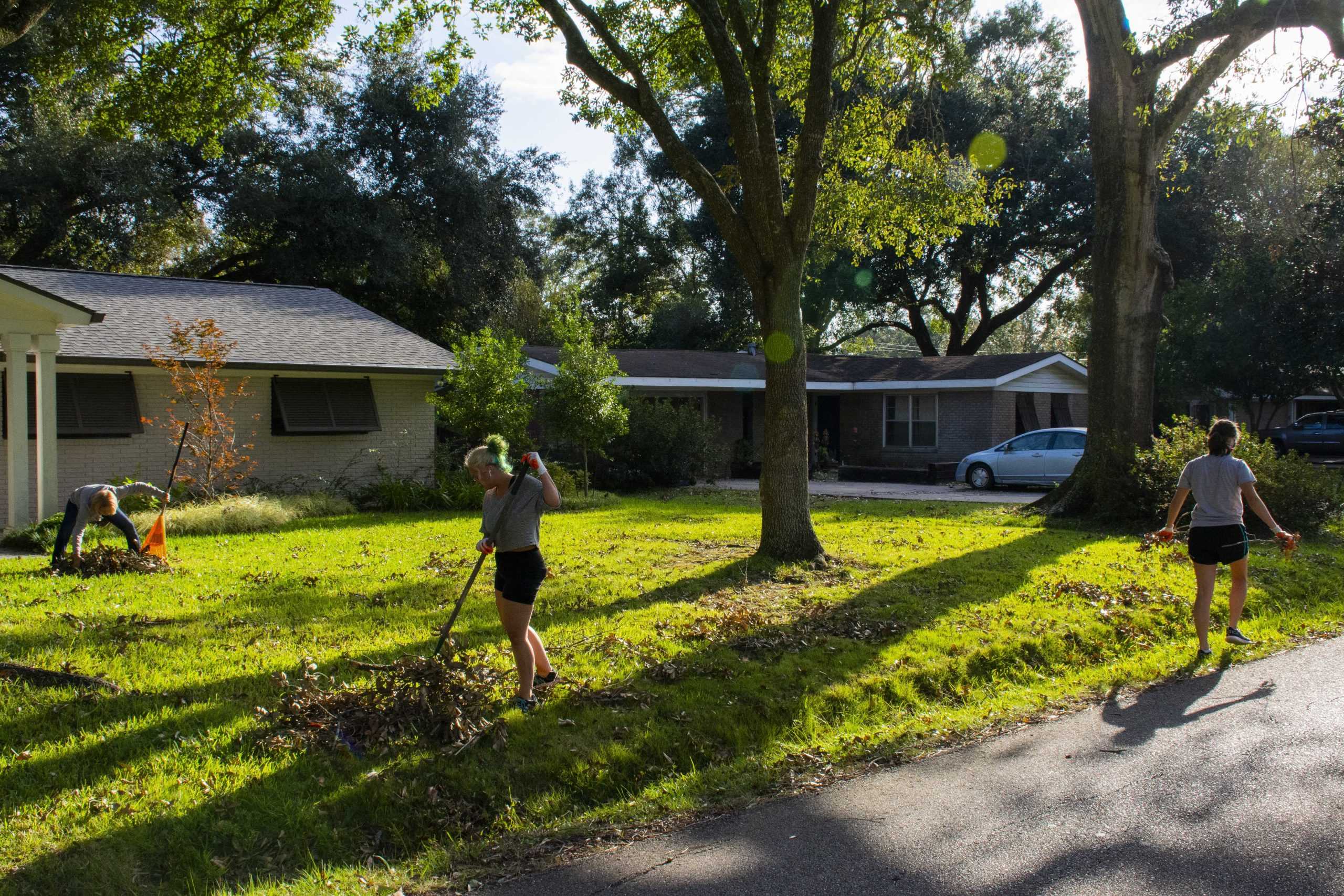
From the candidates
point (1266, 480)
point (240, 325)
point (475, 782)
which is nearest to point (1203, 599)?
point (475, 782)

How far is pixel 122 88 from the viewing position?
11.1 meters

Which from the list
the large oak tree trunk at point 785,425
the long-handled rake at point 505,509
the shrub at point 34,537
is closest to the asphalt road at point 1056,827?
the long-handled rake at point 505,509

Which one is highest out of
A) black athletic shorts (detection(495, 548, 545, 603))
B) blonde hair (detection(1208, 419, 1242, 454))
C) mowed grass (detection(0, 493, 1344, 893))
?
blonde hair (detection(1208, 419, 1242, 454))

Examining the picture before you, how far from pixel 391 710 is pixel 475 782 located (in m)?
0.76

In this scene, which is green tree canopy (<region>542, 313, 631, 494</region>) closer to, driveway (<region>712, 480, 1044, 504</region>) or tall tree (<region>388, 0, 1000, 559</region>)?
driveway (<region>712, 480, 1044, 504</region>)

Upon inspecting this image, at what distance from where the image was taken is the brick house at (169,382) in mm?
13148

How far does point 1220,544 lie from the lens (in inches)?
296

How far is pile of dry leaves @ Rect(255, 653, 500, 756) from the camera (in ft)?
17.2

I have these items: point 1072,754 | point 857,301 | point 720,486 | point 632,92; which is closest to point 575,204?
point 857,301

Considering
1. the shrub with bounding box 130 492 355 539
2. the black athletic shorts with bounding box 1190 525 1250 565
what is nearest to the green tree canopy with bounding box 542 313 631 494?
the shrub with bounding box 130 492 355 539

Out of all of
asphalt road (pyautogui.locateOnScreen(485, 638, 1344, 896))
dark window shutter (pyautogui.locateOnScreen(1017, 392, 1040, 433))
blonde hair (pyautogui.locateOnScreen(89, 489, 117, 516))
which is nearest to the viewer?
asphalt road (pyautogui.locateOnScreen(485, 638, 1344, 896))

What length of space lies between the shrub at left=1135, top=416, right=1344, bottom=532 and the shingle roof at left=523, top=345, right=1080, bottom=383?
11874mm

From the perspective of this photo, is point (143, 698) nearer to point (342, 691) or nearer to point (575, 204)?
point (342, 691)

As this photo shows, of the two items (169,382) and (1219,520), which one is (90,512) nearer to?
(169,382)
